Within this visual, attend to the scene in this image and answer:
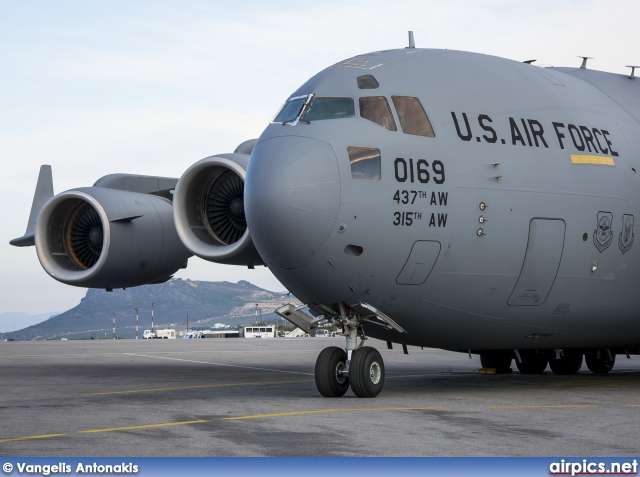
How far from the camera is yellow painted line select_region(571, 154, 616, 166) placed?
1559 centimetres

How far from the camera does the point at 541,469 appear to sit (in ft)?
25.9

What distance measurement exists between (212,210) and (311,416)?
8.49m

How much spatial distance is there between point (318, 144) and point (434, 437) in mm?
4972

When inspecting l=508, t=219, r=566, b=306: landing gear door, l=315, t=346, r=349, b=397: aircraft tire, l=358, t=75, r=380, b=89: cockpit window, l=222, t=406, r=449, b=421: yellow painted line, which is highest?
l=358, t=75, r=380, b=89: cockpit window

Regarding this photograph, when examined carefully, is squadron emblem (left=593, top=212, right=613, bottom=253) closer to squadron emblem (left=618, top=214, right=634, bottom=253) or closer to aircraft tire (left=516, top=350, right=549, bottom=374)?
squadron emblem (left=618, top=214, right=634, bottom=253)

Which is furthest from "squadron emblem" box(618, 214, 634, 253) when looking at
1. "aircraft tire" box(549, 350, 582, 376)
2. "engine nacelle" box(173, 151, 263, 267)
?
"engine nacelle" box(173, 151, 263, 267)

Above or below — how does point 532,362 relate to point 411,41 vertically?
below

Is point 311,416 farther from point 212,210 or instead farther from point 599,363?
point 599,363

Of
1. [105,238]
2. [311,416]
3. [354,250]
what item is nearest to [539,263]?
[354,250]

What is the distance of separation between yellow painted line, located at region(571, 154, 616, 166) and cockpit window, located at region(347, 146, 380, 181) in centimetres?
363

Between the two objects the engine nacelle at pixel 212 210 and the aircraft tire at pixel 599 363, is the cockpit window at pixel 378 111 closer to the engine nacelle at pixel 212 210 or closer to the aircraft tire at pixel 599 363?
the engine nacelle at pixel 212 210

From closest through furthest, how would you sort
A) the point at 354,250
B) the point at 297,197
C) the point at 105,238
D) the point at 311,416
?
the point at 311,416 → the point at 297,197 → the point at 354,250 → the point at 105,238

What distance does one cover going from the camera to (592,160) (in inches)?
623

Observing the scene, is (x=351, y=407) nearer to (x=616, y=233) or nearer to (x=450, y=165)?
(x=450, y=165)
